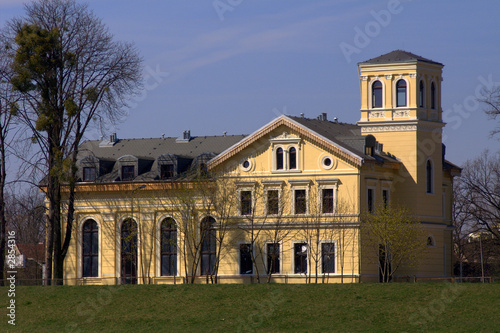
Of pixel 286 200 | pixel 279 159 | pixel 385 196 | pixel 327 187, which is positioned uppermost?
pixel 279 159

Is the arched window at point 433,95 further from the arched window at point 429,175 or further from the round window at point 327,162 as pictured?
the round window at point 327,162

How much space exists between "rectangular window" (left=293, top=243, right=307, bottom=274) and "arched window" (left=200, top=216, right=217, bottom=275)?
595cm

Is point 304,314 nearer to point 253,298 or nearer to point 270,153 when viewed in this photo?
point 253,298

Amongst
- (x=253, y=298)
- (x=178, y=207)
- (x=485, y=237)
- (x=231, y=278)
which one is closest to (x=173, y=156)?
(x=178, y=207)

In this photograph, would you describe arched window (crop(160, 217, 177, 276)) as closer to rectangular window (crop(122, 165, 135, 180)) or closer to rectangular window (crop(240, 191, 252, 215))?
rectangular window (crop(122, 165, 135, 180))

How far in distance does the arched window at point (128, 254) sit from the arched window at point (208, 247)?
476cm

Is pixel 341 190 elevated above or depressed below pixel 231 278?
above

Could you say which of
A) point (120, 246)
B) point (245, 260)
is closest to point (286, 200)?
point (245, 260)

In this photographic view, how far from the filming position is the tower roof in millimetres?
68250

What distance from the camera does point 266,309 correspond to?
155 ft

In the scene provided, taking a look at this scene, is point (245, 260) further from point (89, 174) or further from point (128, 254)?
point (89, 174)

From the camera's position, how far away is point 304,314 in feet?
151

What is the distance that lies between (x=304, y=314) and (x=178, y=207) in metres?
24.6

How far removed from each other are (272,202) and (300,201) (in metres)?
1.82
